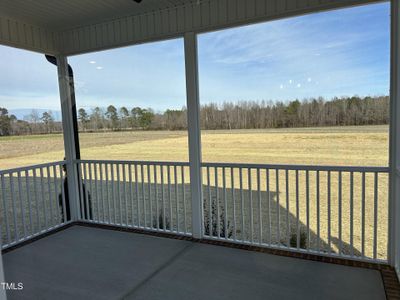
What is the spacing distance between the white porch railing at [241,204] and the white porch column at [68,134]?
0.10 metres

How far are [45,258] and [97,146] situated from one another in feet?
5.65

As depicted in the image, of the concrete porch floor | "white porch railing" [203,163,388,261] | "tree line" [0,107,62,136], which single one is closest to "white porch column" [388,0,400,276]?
"white porch railing" [203,163,388,261]

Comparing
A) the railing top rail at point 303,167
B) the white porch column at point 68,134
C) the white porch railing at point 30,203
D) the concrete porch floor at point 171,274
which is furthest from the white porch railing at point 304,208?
the white porch railing at point 30,203

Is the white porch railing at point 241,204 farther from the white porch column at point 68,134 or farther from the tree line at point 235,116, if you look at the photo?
the tree line at point 235,116

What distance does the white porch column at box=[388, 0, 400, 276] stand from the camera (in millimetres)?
2654

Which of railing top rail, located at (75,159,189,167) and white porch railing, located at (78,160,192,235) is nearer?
railing top rail, located at (75,159,189,167)

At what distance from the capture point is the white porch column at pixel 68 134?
4469 millimetres

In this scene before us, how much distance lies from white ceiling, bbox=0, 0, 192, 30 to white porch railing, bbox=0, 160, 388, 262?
1949 mm

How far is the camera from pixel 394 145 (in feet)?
9.14

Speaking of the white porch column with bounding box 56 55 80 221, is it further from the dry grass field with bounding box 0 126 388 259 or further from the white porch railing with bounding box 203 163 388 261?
the white porch railing with bounding box 203 163 388 261

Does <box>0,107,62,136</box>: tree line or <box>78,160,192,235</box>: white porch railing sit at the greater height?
<box>0,107,62,136</box>: tree line

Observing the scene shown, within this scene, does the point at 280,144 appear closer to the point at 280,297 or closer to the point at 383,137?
the point at 383,137

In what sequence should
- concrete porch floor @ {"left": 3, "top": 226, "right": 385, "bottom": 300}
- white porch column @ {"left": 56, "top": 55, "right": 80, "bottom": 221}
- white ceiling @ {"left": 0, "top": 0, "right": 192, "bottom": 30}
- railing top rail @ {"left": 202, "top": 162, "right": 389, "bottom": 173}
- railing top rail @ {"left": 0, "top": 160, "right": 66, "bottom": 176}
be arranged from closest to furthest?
concrete porch floor @ {"left": 3, "top": 226, "right": 385, "bottom": 300} < railing top rail @ {"left": 202, "top": 162, "right": 389, "bottom": 173} < white ceiling @ {"left": 0, "top": 0, "right": 192, "bottom": 30} < railing top rail @ {"left": 0, "top": 160, "right": 66, "bottom": 176} < white porch column @ {"left": 56, "top": 55, "right": 80, "bottom": 221}

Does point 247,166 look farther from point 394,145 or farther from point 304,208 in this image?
point 394,145
